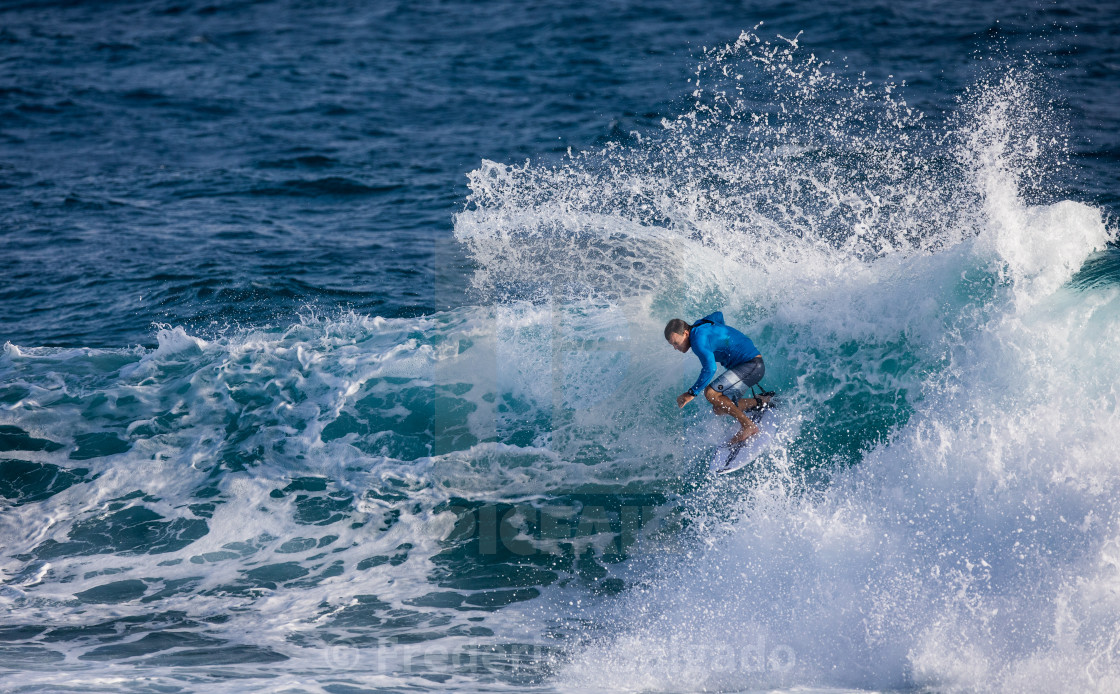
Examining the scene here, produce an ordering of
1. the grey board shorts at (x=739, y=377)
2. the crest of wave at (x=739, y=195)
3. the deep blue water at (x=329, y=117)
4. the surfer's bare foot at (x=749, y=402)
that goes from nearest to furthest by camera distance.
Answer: the grey board shorts at (x=739, y=377) → the surfer's bare foot at (x=749, y=402) → the crest of wave at (x=739, y=195) → the deep blue water at (x=329, y=117)

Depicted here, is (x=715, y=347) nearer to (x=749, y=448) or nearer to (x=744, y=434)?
(x=744, y=434)

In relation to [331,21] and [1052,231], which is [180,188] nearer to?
[331,21]

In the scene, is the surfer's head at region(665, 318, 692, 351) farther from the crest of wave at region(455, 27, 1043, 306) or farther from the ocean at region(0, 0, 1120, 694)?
the crest of wave at region(455, 27, 1043, 306)

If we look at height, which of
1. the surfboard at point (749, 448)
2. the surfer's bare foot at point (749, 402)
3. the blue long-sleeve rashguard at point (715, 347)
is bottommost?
the surfboard at point (749, 448)

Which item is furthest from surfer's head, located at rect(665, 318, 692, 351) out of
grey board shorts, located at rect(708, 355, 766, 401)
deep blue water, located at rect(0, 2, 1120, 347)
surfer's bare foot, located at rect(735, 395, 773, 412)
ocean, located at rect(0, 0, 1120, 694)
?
deep blue water, located at rect(0, 2, 1120, 347)

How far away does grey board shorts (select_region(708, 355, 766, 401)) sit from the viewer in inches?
311

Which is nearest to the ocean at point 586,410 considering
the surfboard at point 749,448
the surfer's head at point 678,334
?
the surfboard at point 749,448

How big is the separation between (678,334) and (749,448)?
4.79ft

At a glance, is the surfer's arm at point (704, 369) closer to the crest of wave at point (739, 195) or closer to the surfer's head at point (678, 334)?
the surfer's head at point (678, 334)

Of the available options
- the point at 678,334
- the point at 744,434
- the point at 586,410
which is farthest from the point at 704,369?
the point at 586,410

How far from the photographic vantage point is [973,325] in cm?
831

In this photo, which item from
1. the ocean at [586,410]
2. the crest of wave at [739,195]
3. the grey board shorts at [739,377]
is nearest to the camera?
the ocean at [586,410]

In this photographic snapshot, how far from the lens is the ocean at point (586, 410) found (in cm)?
686

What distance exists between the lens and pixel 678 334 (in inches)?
294
